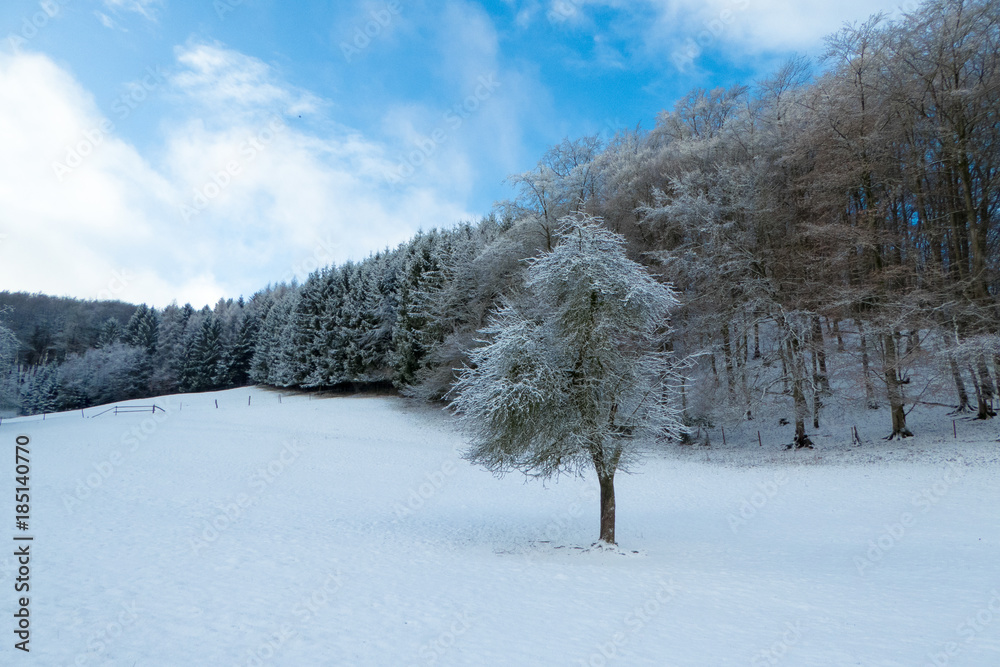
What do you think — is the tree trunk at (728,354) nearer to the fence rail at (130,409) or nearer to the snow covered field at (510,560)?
the snow covered field at (510,560)

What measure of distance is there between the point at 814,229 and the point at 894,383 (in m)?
6.59

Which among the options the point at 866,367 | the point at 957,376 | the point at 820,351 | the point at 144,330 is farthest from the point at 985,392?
the point at 144,330

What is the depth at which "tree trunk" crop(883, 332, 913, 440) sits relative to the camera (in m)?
18.2

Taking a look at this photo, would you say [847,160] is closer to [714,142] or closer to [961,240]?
[961,240]

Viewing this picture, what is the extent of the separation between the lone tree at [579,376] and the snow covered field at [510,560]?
93.2 inches

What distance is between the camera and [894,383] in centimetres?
1862

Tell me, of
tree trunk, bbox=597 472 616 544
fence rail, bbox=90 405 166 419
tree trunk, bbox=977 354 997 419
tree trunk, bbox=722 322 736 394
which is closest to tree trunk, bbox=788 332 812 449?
tree trunk, bbox=722 322 736 394

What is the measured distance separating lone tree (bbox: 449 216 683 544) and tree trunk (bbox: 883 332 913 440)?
1231 centimetres

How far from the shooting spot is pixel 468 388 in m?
11.5

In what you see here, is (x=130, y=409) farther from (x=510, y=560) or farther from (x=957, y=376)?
(x=957, y=376)

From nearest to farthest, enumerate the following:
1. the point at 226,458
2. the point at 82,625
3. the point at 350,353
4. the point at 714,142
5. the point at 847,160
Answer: the point at 82,625 → the point at 847,160 → the point at 226,458 → the point at 714,142 → the point at 350,353

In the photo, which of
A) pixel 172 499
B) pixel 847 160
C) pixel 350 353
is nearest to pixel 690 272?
pixel 847 160

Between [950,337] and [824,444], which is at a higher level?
[950,337]

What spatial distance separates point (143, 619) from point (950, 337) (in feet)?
73.9
